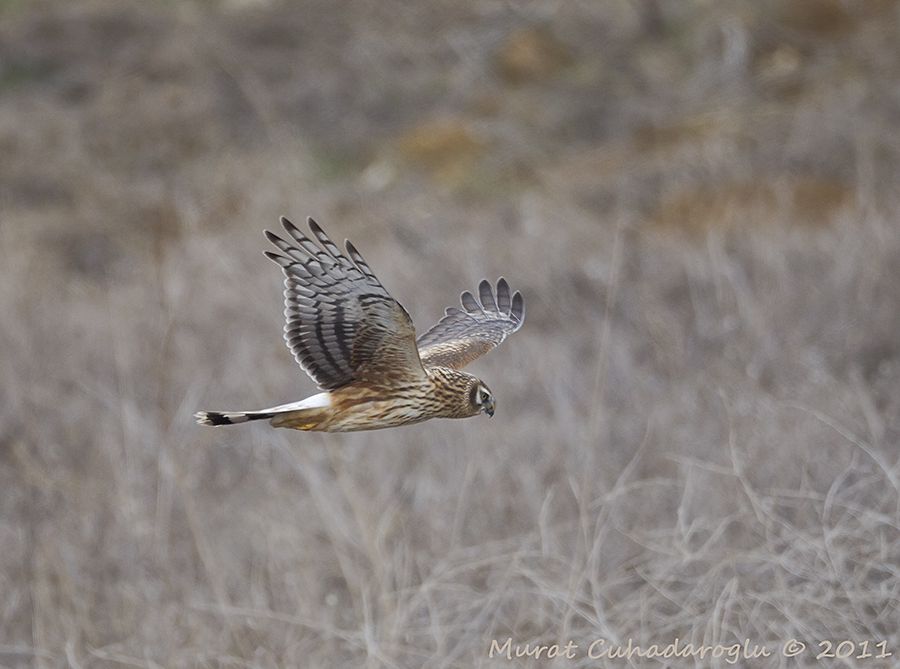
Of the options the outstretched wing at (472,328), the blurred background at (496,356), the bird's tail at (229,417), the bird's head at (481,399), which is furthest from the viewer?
the blurred background at (496,356)

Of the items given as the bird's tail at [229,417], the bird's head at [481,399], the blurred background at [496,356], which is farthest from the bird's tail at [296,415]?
the blurred background at [496,356]

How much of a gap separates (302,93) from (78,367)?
11.7 m

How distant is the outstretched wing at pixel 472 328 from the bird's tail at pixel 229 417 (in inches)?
21.0

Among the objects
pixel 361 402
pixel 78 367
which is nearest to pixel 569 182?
pixel 78 367

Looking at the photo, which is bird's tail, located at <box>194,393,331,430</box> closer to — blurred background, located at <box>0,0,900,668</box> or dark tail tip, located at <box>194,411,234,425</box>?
dark tail tip, located at <box>194,411,234,425</box>

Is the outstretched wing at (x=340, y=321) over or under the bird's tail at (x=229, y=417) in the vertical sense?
over

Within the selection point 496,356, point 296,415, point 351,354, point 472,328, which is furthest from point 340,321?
point 496,356

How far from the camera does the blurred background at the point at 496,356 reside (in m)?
4.50

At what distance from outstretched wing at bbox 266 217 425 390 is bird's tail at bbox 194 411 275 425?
17 cm

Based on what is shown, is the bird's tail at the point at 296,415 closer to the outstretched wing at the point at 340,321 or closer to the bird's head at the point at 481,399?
the outstretched wing at the point at 340,321

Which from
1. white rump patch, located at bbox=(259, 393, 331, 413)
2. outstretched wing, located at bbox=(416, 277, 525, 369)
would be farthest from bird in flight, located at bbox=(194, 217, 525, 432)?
outstretched wing, located at bbox=(416, 277, 525, 369)

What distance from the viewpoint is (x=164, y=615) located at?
17.3 feet

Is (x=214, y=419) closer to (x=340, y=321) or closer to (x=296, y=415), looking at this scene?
(x=296, y=415)

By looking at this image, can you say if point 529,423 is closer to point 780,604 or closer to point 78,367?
point 780,604
